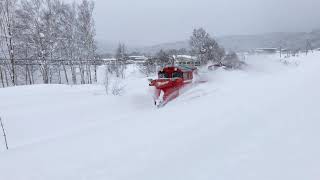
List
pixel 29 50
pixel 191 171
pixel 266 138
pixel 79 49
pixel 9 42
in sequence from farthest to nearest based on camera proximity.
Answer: pixel 79 49 → pixel 29 50 → pixel 9 42 → pixel 266 138 → pixel 191 171

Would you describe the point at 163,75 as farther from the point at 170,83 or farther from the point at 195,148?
the point at 195,148

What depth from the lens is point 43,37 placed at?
32.4m

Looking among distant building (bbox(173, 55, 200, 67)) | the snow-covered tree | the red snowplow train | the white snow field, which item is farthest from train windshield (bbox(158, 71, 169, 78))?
the snow-covered tree

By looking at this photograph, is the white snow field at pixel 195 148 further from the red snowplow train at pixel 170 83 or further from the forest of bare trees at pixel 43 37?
the forest of bare trees at pixel 43 37

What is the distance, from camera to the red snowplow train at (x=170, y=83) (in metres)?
17.4

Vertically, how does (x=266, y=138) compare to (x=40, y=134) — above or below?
above

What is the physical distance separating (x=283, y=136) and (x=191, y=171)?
8.29ft

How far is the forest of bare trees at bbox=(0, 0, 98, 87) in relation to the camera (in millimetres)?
30444

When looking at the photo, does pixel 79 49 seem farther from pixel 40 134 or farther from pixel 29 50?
pixel 40 134

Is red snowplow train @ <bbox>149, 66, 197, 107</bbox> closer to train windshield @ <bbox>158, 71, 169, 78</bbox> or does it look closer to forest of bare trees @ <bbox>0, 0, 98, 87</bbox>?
train windshield @ <bbox>158, 71, 169, 78</bbox>

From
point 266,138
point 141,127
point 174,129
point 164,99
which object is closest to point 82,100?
point 164,99

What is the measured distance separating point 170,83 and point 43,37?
20.7 metres

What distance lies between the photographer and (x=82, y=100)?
1559 cm

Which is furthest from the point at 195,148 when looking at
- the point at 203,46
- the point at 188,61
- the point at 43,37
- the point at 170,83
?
the point at 203,46
